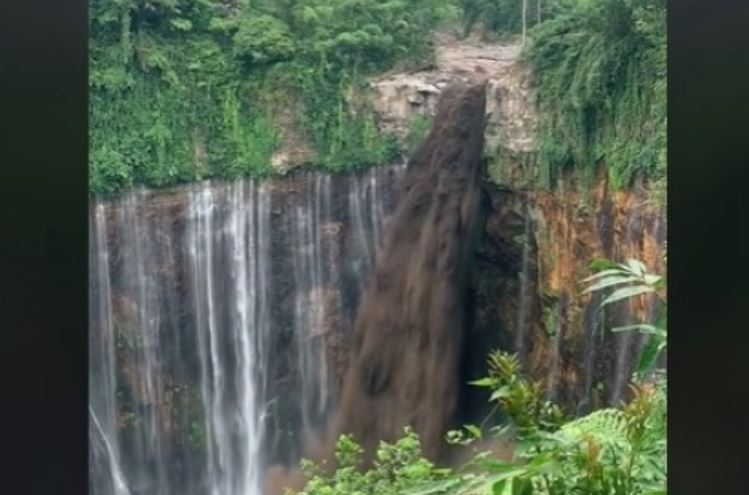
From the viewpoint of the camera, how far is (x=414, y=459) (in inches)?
97.3

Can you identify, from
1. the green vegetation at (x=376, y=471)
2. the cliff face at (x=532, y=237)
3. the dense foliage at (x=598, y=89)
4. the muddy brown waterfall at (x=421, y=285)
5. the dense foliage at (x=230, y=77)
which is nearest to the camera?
the green vegetation at (x=376, y=471)

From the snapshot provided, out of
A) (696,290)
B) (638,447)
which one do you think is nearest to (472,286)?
(638,447)

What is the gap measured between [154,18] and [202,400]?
1.17 meters

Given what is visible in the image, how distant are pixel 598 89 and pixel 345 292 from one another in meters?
1.00

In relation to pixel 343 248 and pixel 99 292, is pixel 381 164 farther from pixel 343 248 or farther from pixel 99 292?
pixel 99 292

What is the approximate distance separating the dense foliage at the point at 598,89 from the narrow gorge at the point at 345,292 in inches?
2.8

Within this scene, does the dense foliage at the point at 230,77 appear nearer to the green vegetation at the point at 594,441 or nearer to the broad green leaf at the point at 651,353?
the green vegetation at the point at 594,441

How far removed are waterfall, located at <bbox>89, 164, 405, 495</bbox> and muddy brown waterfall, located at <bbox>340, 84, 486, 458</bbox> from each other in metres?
0.07

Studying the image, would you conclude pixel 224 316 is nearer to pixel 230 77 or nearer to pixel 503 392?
pixel 230 77

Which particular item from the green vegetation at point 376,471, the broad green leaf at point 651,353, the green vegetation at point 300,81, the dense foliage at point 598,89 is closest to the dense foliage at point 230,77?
the green vegetation at point 300,81

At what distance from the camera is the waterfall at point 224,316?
2762 millimetres

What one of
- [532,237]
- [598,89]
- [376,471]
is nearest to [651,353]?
[376,471]

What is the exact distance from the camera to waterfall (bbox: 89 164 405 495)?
2.76 meters

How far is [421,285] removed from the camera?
3.01m
